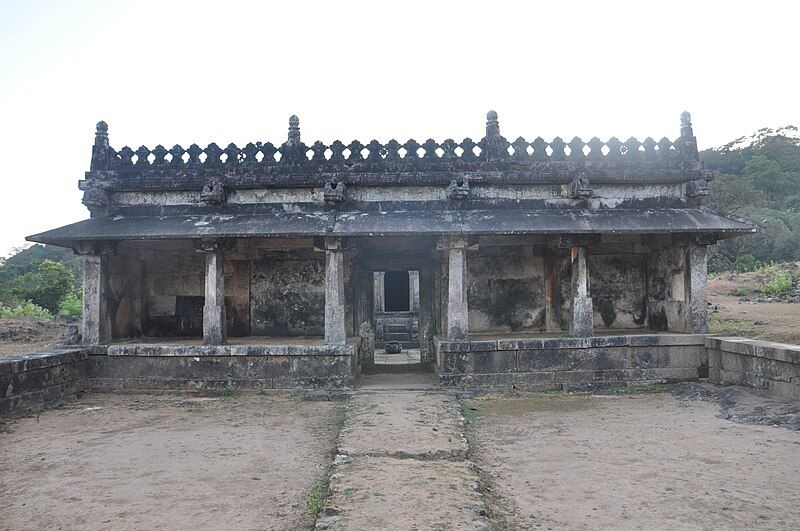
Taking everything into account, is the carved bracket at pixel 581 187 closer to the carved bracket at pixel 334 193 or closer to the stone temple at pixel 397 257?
the stone temple at pixel 397 257

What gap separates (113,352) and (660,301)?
10790 mm

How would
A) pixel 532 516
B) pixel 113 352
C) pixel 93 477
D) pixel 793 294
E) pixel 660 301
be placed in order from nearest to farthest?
pixel 532 516 → pixel 93 477 → pixel 113 352 → pixel 660 301 → pixel 793 294

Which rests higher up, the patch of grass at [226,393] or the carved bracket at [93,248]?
the carved bracket at [93,248]

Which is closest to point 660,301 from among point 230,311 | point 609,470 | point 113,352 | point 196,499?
point 609,470

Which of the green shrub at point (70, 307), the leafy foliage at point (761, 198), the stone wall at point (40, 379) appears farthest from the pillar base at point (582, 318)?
the green shrub at point (70, 307)

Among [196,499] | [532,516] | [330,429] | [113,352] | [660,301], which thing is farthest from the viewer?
[660,301]

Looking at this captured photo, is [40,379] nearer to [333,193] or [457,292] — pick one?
[333,193]

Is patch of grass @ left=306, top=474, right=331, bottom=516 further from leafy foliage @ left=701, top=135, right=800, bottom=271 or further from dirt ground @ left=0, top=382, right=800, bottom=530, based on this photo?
leafy foliage @ left=701, top=135, right=800, bottom=271

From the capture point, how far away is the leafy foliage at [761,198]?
2877 cm

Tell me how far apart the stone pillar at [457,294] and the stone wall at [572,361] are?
226mm

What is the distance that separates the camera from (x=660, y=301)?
37.9 ft

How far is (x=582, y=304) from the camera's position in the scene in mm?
10148

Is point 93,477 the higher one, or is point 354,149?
point 354,149

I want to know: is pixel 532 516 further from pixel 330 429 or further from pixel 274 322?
pixel 274 322
